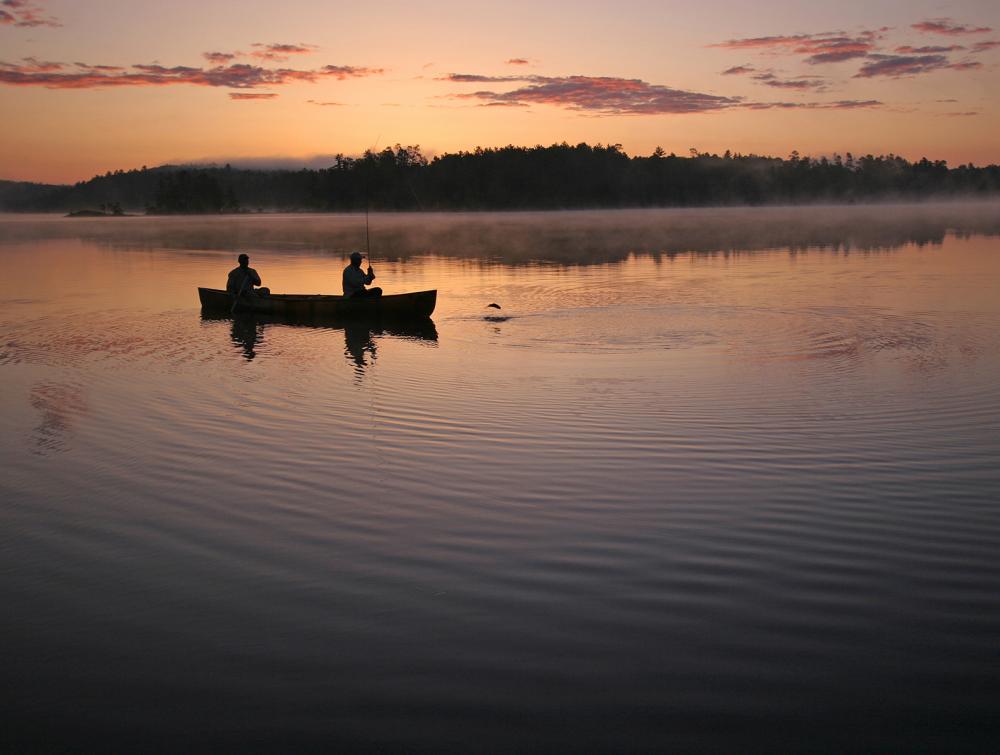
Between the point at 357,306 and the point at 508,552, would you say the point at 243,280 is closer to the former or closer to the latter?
the point at 357,306

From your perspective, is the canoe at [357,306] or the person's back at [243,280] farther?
the person's back at [243,280]

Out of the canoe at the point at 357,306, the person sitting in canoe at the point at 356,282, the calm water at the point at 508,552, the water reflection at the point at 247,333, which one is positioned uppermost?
the person sitting in canoe at the point at 356,282

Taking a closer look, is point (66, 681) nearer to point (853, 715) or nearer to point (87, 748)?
point (87, 748)

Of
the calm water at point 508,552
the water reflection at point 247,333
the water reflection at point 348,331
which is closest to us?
the calm water at point 508,552

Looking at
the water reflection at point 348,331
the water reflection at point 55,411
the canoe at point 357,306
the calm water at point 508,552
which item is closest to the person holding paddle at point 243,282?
the water reflection at point 348,331

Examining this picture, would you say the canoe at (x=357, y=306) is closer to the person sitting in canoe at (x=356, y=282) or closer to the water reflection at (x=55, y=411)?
the person sitting in canoe at (x=356, y=282)

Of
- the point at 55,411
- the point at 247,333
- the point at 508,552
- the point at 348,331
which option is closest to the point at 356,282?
the point at 348,331

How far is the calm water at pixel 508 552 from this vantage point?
4469 millimetres

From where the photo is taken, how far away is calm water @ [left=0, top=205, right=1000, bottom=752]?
447cm

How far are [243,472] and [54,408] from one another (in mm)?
5136

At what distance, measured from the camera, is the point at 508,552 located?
253 inches

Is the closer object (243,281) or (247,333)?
(247,333)

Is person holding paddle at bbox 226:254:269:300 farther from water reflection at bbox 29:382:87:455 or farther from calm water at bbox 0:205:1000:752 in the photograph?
water reflection at bbox 29:382:87:455

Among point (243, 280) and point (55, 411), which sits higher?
point (243, 280)
